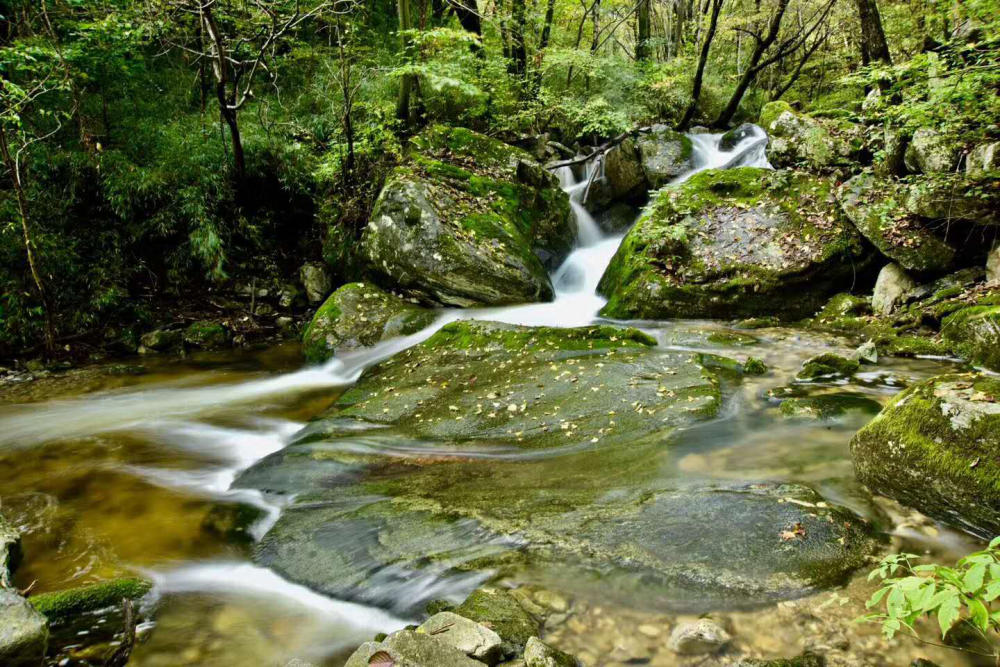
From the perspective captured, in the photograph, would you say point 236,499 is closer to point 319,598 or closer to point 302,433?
point 302,433

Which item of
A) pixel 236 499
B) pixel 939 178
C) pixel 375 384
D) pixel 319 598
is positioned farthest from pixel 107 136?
pixel 939 178

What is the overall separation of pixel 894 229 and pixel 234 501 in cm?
900

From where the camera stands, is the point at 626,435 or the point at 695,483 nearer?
the point at 695,483

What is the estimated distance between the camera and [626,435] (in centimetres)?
478

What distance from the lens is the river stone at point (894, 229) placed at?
7.23 m

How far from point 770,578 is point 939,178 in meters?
6.58

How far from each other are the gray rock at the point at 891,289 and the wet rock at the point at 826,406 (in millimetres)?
3239

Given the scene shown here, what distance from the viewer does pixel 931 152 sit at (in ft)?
24.1

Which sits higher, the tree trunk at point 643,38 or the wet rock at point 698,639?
the tree trunk at point 643,38

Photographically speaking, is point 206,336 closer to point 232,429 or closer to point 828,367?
point 232,429

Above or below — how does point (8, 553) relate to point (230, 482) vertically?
above

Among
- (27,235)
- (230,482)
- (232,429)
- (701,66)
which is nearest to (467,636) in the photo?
Answer: (230,482)

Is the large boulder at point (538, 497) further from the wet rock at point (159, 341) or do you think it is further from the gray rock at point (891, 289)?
the wet rock at point (159, 341)

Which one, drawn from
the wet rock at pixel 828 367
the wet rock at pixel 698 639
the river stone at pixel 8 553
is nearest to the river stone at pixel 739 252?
the wet rock at pixel 828 367
